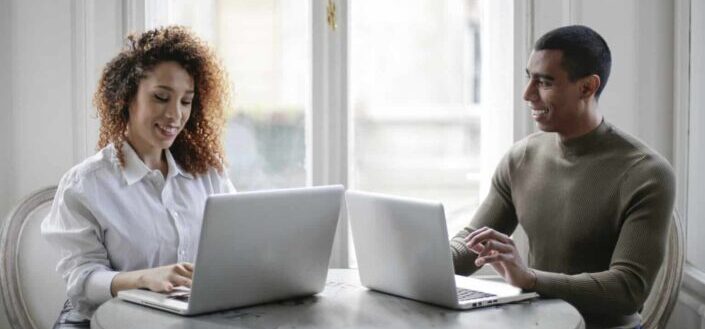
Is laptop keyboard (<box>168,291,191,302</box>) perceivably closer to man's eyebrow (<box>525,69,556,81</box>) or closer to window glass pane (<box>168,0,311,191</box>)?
man's eyebrow (<box>525,69,556,81</box>)

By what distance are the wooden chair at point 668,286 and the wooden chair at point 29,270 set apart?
5.55 ft

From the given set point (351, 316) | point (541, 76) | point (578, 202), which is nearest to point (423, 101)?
point (541, 76)

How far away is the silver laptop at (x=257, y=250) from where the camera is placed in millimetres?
1820

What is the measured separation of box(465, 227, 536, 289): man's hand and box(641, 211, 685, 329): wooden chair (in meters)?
0.82

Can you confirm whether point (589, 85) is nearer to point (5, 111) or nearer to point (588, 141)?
point (588, 141)

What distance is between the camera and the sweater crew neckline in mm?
2270

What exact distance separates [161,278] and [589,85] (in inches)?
41.8

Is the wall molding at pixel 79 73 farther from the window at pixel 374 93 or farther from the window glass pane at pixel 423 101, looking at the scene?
the window glass pane at pixel 423 101

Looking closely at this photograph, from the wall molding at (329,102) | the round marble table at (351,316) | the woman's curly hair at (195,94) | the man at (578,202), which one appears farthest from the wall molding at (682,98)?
the woman's curly hair at (195,94)

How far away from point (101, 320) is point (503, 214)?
3.51 ft

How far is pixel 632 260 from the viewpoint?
207 cm

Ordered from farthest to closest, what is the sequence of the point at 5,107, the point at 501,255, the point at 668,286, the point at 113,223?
1. the point at 5,107
2. the point at 668,286
3. the point at 113,223
4. the point at 501,255

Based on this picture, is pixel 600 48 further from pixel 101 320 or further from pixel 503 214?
pixel 101 320

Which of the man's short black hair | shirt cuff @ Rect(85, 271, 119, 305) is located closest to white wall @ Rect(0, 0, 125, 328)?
shirt cuff @ Rect(85, 271, 119, 305)
